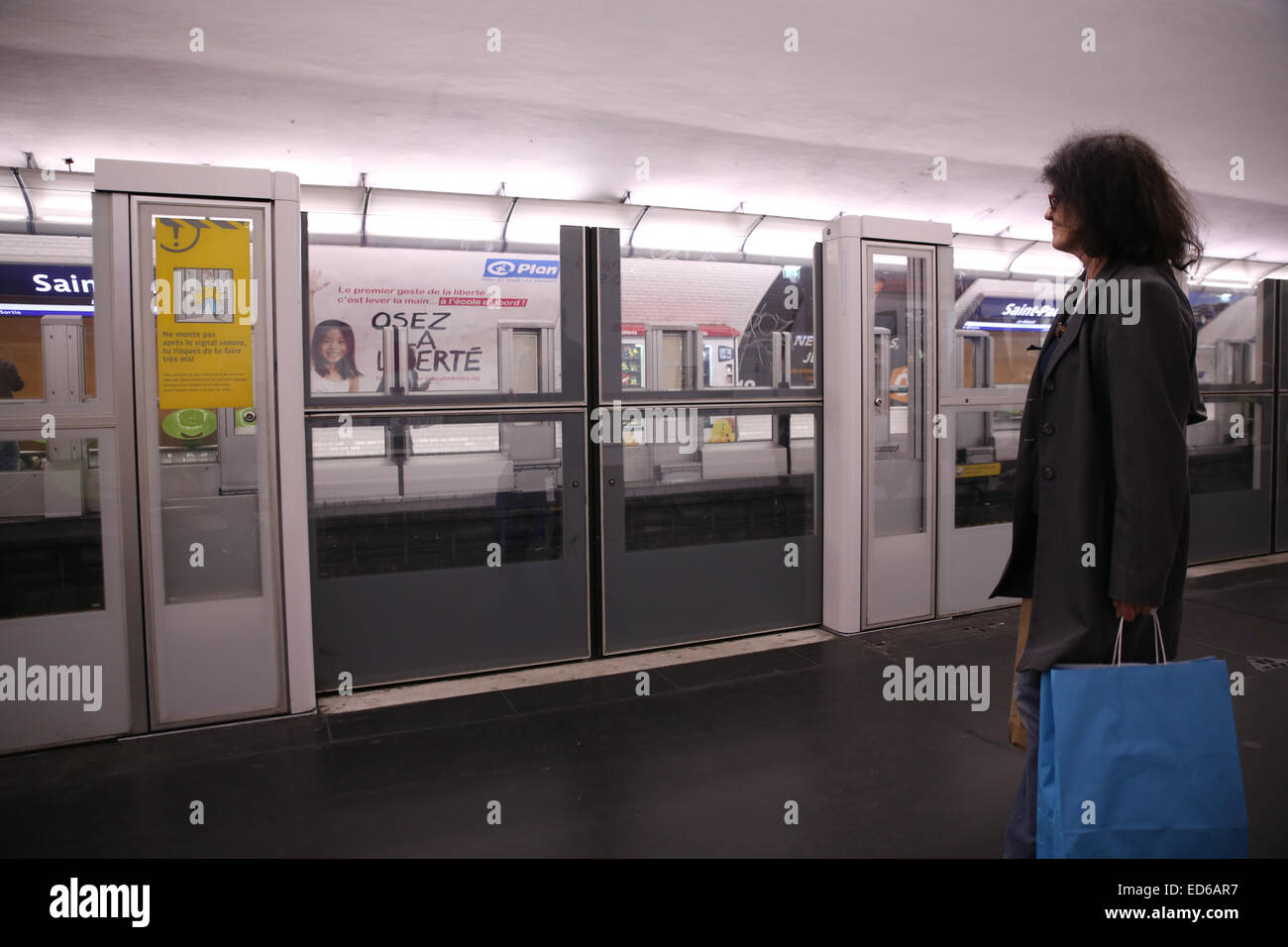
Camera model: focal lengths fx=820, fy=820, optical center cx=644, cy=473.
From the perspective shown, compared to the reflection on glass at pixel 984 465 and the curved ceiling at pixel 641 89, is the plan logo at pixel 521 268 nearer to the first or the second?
the curved ceiling at pixel 641 89

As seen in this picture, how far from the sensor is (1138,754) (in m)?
1.88

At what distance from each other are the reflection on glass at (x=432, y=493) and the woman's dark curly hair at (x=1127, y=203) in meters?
3.23

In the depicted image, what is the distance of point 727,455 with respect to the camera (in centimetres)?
539

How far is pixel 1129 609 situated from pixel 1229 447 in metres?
7.35

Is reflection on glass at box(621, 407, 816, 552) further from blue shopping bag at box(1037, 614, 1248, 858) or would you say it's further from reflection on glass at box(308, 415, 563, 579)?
blue shopping bag at box(1037, 614, 1248, 858)

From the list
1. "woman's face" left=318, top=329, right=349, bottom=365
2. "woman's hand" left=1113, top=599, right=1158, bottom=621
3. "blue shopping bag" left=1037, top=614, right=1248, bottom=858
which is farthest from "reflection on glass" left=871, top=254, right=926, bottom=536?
"blue shopping bag" left=1037, top=614, right=1248, bottom=858

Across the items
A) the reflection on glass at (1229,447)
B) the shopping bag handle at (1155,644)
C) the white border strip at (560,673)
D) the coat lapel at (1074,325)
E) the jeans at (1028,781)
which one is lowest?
the white border strip at (560,673)

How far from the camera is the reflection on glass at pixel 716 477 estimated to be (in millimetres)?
5133

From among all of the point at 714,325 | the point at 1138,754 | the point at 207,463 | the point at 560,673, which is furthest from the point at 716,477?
the point at 1138,754

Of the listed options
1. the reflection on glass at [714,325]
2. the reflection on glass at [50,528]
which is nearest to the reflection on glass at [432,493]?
the reflection on glass at [714,325]

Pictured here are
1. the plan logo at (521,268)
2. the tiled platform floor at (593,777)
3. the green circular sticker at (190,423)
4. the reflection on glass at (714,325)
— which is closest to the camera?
the tiled platform floor at (593,777)

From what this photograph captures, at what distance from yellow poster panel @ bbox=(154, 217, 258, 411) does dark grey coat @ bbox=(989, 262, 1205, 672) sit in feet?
11.5

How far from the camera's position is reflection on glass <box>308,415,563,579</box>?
175 inches
